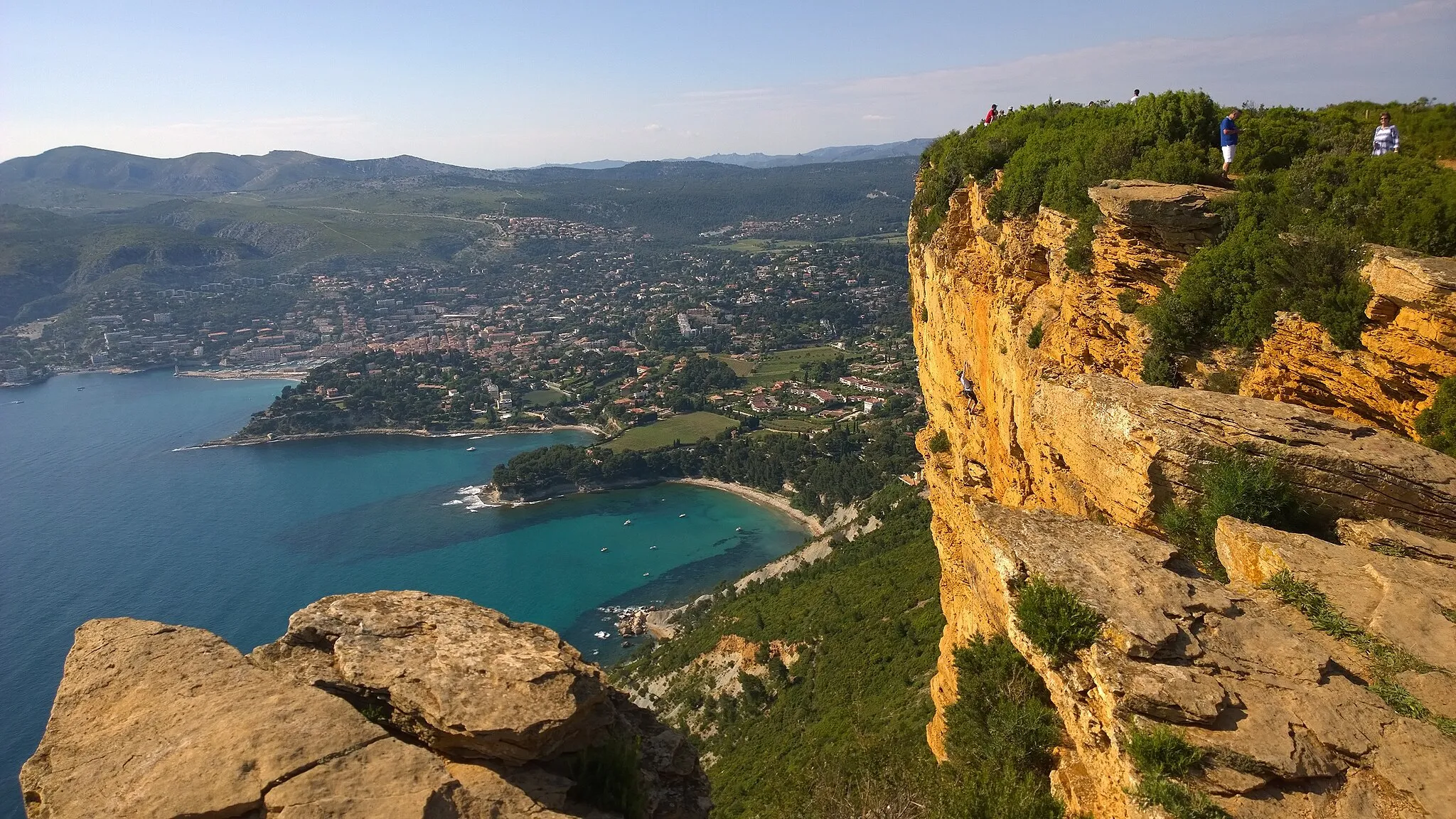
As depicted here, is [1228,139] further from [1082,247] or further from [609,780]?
[609,780]

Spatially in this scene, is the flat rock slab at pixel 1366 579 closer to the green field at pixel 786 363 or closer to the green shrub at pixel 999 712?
the green shrub at pixel 999 712

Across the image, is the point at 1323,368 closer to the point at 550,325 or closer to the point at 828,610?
the point at 828,610

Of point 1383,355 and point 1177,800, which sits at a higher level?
point 1383,355

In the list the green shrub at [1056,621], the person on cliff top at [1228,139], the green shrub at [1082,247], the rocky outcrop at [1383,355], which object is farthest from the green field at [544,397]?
the green shrub at [1056,621]

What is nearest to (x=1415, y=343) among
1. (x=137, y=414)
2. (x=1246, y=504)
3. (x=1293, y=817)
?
(x=1246, y=504)

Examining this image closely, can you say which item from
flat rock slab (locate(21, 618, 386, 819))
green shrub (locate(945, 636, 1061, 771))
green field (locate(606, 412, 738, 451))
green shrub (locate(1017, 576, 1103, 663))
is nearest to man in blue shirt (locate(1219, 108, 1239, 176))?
Answer: green shrub (locate(945, 636, 1061, 771))

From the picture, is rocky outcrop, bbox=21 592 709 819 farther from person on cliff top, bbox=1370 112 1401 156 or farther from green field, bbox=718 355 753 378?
green field, bbox=718 355 753 378

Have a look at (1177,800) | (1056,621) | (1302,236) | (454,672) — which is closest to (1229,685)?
(1177,800)

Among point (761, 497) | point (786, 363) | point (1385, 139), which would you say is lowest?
point (761, 497)
